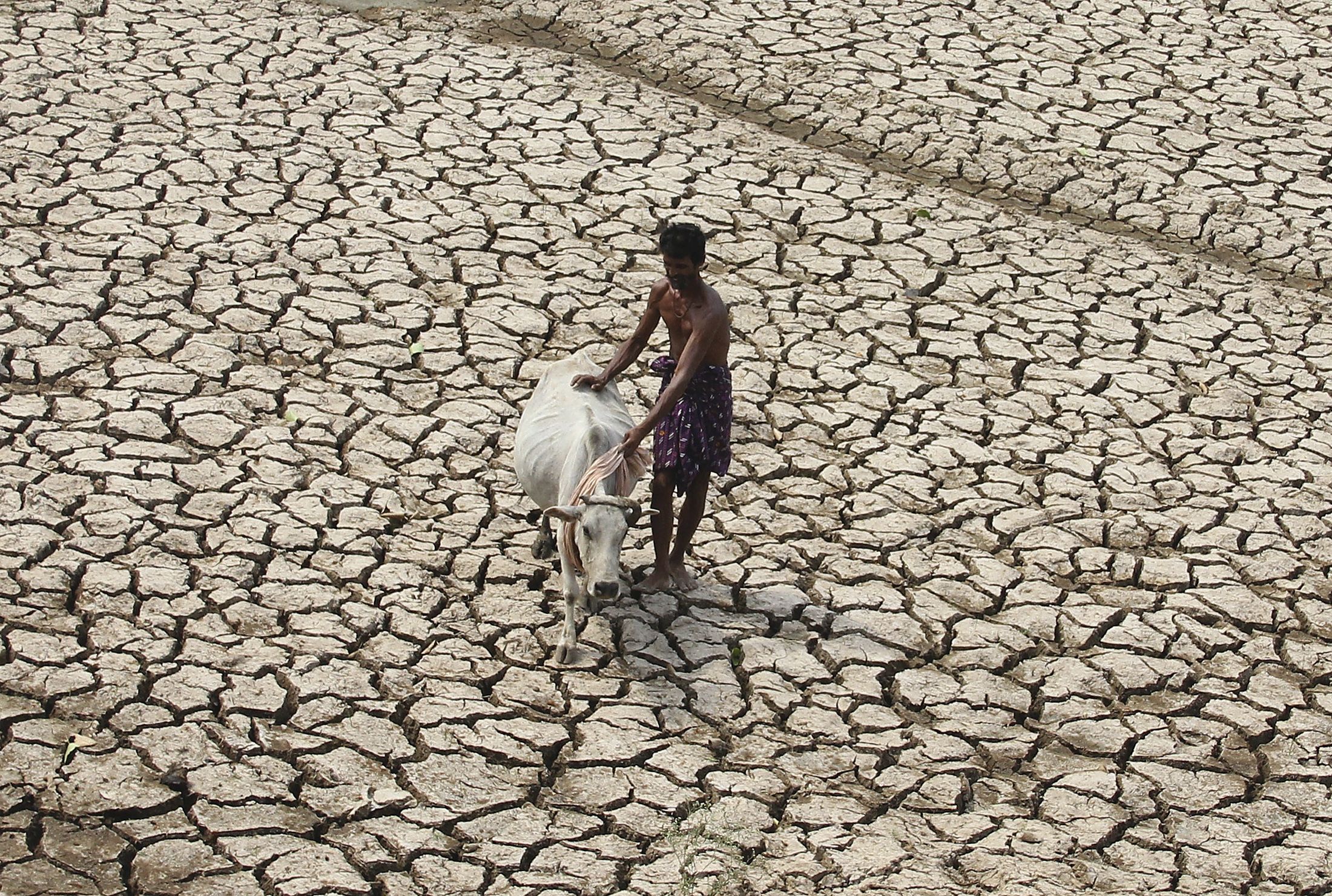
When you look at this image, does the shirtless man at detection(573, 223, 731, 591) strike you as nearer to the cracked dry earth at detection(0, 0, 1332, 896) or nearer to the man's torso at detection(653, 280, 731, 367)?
the man's torso at detection(653, 280, 731, 367)

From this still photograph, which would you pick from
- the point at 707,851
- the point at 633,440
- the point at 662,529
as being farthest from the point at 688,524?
the point at 707,851

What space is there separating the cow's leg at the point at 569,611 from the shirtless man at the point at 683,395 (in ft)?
1.56

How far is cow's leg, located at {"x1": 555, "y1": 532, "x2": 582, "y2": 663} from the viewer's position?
5.51 metres

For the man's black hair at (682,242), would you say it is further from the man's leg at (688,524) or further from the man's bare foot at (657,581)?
the man's bare foot at (657,581)

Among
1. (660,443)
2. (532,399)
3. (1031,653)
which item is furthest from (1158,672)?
(532,399)

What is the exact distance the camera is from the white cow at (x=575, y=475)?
17.1 ft

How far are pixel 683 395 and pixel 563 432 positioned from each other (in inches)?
19.5

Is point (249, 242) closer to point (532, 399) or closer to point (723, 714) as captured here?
point (532, 399)

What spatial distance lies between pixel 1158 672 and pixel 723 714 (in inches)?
67.1

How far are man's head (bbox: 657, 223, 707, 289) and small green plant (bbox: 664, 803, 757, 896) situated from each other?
1.88 meters

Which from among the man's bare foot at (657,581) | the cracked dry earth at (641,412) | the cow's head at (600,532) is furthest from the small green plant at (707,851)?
the man's bare foot at (657,581)

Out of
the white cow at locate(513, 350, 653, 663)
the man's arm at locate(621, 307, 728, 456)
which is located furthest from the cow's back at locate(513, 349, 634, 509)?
the man's arm at locate(621, 307, 728, 456)

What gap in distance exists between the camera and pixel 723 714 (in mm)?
5469

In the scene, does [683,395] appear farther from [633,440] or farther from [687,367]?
[633,440]
